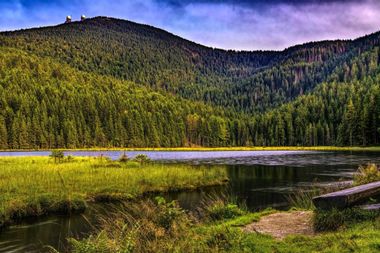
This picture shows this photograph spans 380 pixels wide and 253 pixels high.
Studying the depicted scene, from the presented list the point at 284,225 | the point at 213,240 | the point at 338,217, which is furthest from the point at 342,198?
the point at 213,240

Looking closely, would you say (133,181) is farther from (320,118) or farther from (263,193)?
(320,118)

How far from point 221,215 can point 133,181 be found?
52.0ft

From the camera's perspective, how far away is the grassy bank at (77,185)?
23.4 m

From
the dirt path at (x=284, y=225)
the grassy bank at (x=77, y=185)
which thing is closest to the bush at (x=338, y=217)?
the dirt path at (x=284, y=225)

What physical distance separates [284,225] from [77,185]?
18279mm

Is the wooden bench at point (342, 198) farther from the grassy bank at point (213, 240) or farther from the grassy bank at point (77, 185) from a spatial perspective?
the grassy bank at point (77, 185)

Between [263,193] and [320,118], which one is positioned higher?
[320,118]

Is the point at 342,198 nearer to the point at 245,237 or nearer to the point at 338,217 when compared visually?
the point at 338,217

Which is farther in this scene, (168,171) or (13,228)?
(168,171)

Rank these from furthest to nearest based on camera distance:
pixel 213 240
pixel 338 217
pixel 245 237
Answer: pixel 338 217, pixel 245 237, pixel 213 240

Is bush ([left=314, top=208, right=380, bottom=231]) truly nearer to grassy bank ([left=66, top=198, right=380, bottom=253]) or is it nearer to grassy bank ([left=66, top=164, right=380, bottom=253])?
grassy bank ([left=66, top=164, right=380, bottom=253])

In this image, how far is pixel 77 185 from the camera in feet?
97.6

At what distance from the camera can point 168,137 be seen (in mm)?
194625

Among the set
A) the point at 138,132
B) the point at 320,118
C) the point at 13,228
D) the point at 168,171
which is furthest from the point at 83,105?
the point at 13,228
